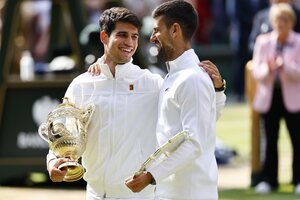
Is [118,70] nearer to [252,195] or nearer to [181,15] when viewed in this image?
[181,15]

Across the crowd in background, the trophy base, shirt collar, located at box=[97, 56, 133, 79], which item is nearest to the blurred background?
the crowd in background

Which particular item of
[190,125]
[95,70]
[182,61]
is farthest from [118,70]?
[190,125]

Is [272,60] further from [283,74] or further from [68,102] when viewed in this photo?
[68,102]

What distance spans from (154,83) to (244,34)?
16467 mm

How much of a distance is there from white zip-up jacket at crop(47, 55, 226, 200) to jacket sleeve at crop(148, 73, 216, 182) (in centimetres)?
47

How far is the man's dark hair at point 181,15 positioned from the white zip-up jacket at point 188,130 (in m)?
0.12

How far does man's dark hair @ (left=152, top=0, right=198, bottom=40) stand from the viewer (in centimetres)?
590

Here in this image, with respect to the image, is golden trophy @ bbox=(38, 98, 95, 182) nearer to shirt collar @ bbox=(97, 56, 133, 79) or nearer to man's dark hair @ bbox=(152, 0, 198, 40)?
shirt collar @ bbox=(97, 56, 133, 79)

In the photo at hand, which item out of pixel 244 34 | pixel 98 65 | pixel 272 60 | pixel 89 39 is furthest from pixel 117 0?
pixel 244 34

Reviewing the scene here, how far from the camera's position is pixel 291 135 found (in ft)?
40.2

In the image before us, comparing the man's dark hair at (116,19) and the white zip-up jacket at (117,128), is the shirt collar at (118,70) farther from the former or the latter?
the man's dark hair at (116,19)

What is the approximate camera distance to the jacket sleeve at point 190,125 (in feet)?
18.7

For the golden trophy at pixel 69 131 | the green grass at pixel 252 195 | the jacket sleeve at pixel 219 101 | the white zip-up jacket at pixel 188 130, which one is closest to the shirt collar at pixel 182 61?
the white zip-up jacket at pixel 188 130

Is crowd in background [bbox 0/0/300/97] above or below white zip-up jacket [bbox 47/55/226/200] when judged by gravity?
above
